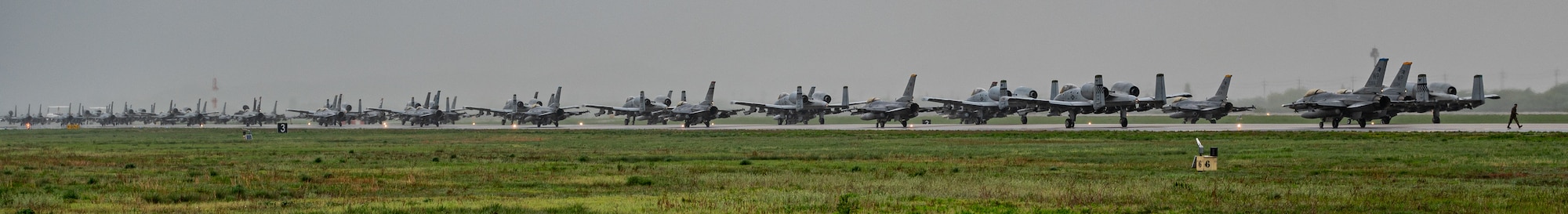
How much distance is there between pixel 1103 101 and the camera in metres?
70.4

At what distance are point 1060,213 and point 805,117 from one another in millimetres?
87643

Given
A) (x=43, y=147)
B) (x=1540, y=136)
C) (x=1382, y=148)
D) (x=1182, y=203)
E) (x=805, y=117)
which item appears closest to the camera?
(x=1182, y=203)

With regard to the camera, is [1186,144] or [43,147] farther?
[43,147]

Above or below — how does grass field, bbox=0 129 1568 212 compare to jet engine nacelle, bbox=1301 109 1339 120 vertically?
below

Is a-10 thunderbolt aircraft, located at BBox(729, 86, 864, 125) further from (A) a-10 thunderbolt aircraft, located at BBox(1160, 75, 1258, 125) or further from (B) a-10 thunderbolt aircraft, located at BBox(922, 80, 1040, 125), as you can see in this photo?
(A) a-10 thunderbolt aircraft, located at BBox(1160, 75, 1258, 125)

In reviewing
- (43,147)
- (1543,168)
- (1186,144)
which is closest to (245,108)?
(43,147)

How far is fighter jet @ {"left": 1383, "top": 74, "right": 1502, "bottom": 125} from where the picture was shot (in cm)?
6581

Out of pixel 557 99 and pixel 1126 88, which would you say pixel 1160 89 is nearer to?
pixel 1126 88

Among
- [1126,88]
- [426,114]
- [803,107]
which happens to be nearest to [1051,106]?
[1126,88]

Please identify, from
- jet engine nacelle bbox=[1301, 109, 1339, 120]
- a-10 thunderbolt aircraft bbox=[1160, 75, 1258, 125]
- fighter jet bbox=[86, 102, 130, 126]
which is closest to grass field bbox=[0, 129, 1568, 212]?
jet engine nacelle bbox=[1301, 109, 1339, 120]

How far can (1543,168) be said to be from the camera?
22.1 m

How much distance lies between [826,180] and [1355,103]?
46252mm

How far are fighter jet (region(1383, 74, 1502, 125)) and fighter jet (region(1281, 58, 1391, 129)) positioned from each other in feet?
8.79

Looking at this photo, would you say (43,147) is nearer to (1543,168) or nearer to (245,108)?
(1543,168)
